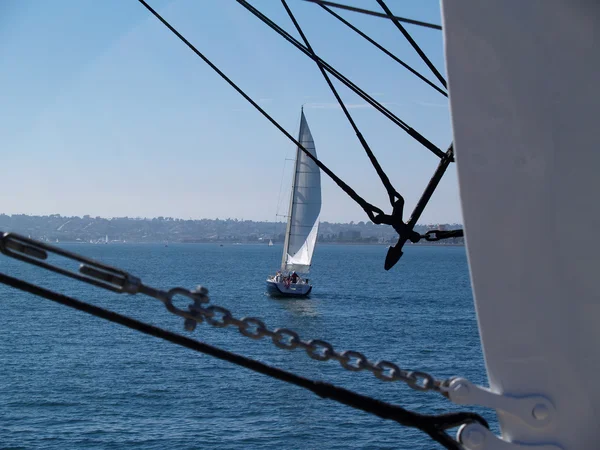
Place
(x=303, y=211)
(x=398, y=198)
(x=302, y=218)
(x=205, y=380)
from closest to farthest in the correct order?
(x=398, y=198) → (x=205, y=380) → (x=303, y=211) → (x=302, y=218)

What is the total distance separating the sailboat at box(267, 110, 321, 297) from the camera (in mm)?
71062

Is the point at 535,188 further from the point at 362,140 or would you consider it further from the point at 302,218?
the point at 302,218

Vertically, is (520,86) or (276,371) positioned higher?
(520,86)

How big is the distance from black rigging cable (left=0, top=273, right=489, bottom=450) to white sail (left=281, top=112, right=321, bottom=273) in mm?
67914

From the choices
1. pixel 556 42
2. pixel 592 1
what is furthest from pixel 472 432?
pixel 592 1

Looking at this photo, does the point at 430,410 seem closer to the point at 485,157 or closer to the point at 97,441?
the point at 97,441

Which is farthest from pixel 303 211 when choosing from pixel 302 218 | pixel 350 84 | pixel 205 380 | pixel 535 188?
A: pixel 535 188

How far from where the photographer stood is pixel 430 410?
97.9 feet

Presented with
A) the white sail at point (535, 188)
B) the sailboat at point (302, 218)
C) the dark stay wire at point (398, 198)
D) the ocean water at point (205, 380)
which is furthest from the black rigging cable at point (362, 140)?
the sailboat at point (302, 218)

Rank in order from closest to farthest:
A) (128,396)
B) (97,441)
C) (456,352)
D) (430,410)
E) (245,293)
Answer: (97,441)
(430,410)
(128,396)
(456,352)
(245,293)

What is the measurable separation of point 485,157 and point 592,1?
606mm

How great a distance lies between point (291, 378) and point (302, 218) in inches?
2710

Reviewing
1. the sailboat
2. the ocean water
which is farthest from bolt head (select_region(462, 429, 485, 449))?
the sailboat

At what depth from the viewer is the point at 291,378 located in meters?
2.61
